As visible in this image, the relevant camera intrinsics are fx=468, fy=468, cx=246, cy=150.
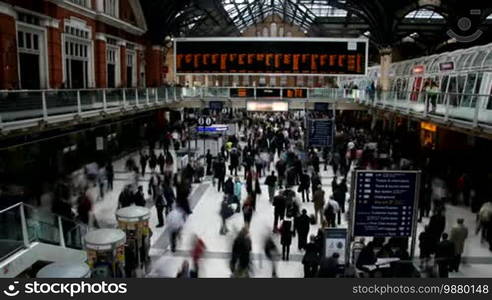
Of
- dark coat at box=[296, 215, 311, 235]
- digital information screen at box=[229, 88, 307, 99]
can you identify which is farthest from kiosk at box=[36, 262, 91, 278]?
digital information screen at box=[229, 88, 307, 99]

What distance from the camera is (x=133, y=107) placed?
22.9m

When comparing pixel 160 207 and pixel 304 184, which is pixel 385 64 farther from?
pixel 160 207

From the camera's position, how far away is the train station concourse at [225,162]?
952cm

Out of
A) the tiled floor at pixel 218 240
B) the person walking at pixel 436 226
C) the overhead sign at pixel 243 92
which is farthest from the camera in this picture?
the overhead sign at pixel 243 92

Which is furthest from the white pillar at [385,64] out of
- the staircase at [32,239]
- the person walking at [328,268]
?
the staircase at [32,239]

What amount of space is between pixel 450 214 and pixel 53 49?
55.8 ft

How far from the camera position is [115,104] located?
802 inches

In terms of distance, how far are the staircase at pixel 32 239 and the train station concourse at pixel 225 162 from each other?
0.03 meters

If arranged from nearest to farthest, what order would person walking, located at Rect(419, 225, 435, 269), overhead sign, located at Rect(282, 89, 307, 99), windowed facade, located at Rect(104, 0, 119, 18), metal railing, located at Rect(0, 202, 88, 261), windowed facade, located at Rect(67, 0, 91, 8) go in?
1. metal railing, located at Rect(0, 202, 88, 261)
2. person walking, located at Rect(419, 225, 435, 269)
3. windowed facade, located at Rect(67, 0, 91, 8)
4. windowed facade, located at Rect(104, 0, 119, 18)
5. overhead sign, located at Rect(282, 89, 307, 99)

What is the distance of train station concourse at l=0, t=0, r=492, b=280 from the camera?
9.52m

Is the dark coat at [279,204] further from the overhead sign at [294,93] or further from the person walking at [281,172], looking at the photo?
the overhead sign at [294,93]

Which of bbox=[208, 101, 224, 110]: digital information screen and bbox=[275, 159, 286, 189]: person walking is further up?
bbox=[208, 101, 224, 110]: digital information screen

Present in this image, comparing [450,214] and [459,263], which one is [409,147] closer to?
[450,214]

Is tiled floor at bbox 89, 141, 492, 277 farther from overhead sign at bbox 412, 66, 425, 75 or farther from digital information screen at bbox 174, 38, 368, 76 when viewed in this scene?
overhead sign at bbox 412, 66, 425, 75
